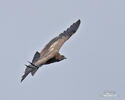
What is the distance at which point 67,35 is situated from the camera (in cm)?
6725

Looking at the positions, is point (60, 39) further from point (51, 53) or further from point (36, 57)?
point (36, 57)

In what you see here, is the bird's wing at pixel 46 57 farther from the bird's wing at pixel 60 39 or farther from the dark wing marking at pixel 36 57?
the bird's wing at pixel 60 39

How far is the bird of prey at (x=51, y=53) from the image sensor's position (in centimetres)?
5944

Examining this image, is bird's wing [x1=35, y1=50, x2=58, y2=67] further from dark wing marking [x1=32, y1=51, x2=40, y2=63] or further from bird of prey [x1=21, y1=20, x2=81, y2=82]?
dark wing marking [x1=32, y1=51, x2=40, y2=63]

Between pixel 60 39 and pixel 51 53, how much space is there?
3.86 meters

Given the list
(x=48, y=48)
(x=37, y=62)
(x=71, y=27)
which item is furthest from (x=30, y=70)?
(x=71, y=27)

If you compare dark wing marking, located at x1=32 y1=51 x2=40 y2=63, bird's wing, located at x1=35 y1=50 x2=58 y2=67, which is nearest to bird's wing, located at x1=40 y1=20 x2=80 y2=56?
dark wing marking, located at x1=32 y1=51 x2=40 y2=63

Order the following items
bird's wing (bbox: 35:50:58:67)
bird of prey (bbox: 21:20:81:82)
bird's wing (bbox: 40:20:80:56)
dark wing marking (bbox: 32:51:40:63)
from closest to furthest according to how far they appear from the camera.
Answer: bird of prey (bbox: 21:20:81:82), bird's wing (bbox: 35:50:58:67), dark wing marking (bbox: 32:51:40:63), bird's wing (bbox: 40:20:80:56)

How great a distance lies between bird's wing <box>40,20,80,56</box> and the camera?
6434cm

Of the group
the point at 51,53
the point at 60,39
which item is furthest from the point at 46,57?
the point at 60,39

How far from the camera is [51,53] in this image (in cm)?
6300

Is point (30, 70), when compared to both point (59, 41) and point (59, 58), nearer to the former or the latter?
→ point (59, 58)

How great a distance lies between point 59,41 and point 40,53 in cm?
320

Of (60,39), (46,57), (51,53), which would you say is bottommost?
(46,57)
